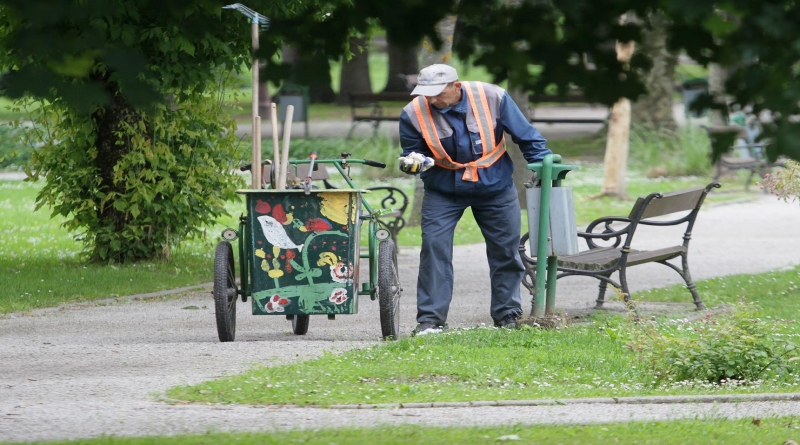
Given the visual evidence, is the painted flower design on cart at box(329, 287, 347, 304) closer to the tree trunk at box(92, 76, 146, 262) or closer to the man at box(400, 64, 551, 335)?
the man at box(400, 64, 551, 335)

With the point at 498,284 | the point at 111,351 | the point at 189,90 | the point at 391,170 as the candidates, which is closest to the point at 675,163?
the point at 391,170

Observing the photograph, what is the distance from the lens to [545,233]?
805 centimetres

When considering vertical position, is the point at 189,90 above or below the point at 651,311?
above

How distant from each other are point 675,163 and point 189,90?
1324 centimetres

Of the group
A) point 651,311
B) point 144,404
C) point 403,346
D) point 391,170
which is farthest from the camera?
point 391,170

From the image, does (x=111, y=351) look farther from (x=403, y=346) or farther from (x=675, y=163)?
(x=675, y=163)

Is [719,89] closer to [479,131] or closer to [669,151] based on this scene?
[479,131]

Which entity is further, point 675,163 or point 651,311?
point 675,163

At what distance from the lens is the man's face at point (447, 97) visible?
7809 mm

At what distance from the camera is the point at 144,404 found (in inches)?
233

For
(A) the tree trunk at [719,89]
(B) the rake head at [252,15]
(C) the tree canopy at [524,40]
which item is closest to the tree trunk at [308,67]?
(C) the tree canopy at [524,40]

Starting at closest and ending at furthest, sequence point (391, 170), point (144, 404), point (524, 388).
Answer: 1. point (144, 404)
2. point (524, 388)
3. point (391, 170)

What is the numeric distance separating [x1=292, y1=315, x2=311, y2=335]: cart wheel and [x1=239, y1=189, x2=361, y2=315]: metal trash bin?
0.53 metres

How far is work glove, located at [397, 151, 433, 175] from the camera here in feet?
24.9
